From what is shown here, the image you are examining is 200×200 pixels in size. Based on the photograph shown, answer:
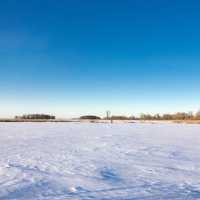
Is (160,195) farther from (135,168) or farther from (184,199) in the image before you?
(135,168)

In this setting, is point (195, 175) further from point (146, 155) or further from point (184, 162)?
point (146, 155)

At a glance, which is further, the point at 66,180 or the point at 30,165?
the point at 30,165

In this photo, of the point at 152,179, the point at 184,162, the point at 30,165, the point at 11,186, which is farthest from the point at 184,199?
the point at 30,165

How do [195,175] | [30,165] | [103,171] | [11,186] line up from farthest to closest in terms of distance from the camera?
[30,165]
[103,171]
[195,175]
[11,186]

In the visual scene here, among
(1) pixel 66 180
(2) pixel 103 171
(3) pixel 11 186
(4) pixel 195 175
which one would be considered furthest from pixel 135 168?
(3) pixel 11 186

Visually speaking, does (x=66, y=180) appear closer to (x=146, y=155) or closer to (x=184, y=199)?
(x=184, y=199)

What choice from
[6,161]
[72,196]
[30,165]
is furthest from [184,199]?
[6,161]

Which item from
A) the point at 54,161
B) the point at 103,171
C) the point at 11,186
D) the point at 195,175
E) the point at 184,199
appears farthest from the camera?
the point at 54,161

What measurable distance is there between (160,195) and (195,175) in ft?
5.11

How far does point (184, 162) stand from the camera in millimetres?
6223

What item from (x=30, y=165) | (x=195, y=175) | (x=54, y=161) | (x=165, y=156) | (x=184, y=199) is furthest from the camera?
(x=165, y=156)

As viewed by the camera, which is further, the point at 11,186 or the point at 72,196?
the point at 11,186

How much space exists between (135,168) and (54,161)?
1.90 meters

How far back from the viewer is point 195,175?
4.85 m
